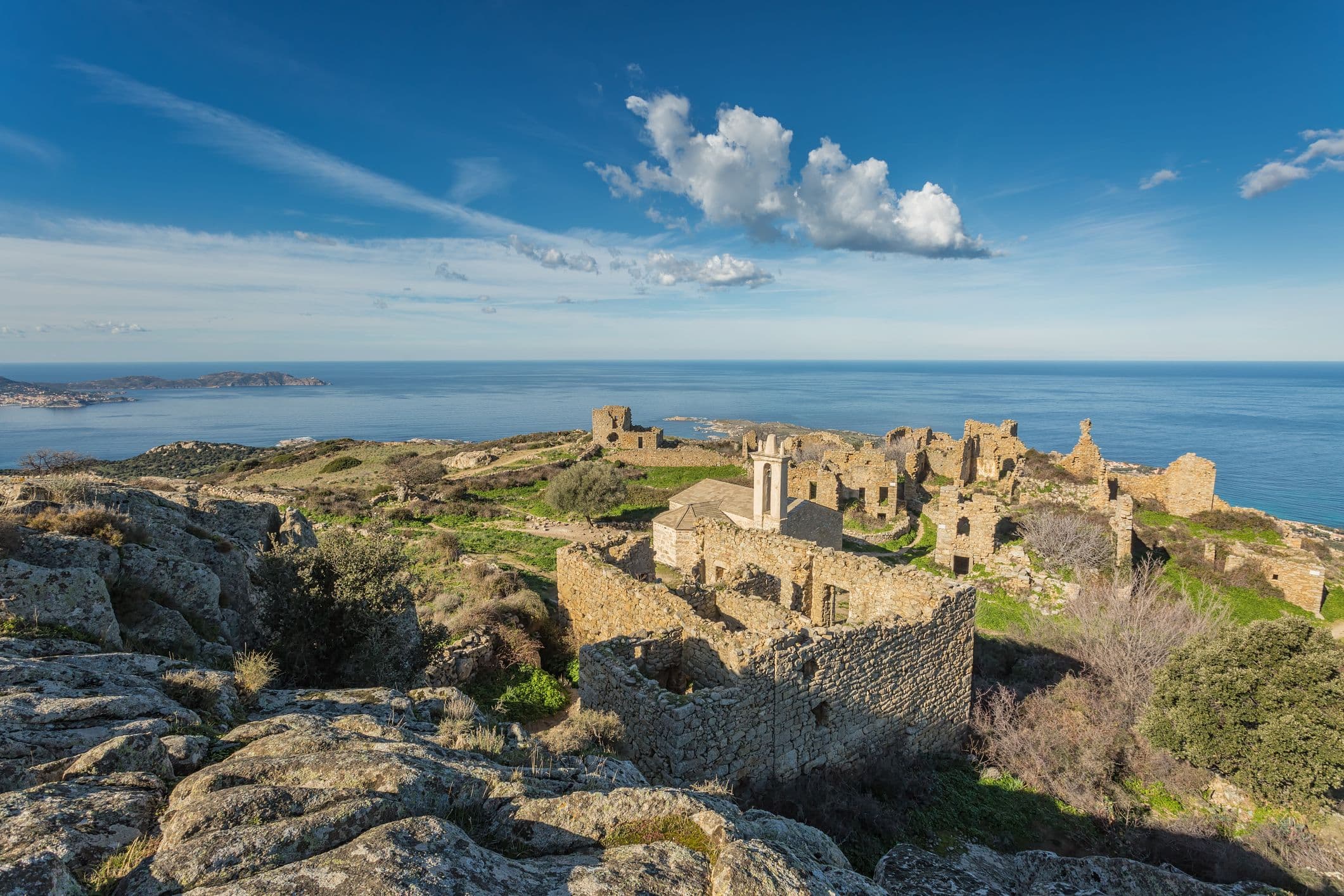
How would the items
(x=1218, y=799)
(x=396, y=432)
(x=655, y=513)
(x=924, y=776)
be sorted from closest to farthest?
(x=924, y=776) → (x=1218, y=799) → (x=655, y=513) → (x=396, y=432)

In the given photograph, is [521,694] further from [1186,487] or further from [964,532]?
[1186,487]

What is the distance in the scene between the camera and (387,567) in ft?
30.6

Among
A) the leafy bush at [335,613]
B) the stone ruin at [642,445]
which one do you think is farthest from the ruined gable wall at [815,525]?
the stone ruin at [642,445]

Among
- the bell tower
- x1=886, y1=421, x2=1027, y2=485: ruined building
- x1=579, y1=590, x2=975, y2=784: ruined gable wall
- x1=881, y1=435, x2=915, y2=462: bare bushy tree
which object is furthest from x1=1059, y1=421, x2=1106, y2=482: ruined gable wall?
x1=579, y1=590, x2=975, y2=784: ruined gable wall

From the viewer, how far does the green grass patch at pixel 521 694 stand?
989 centimetres

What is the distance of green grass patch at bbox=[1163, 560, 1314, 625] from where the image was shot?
20000 millimetres

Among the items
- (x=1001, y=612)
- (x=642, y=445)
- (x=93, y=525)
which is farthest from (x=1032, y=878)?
(x=642, y=445)

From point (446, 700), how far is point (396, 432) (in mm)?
110248

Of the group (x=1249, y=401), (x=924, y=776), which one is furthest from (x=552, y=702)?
(x=1249, y=401)

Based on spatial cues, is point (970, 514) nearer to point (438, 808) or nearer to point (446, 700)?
point (446, 700)

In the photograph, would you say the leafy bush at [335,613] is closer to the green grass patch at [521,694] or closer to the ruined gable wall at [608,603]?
the green grass patch at [521,694]

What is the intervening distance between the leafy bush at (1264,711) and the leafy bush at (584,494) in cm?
2322

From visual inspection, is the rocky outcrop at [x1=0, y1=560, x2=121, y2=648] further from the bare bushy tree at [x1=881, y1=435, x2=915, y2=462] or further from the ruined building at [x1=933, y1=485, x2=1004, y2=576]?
the bare bushy tree at [x1=881, y1=435, x2=915, y2=462]

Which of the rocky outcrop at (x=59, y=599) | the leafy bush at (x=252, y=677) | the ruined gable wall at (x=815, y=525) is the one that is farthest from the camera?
the ruined gable wall at (x=815, y=525)
